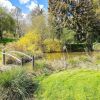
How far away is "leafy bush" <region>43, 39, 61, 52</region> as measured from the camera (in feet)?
110

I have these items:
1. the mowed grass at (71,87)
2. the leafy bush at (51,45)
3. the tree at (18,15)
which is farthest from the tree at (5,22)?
the mowed grass at (71,87)

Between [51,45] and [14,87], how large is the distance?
25105mm

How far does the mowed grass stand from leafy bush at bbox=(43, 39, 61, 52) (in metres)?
23.7

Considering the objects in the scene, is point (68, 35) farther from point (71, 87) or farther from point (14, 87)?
point (71, 87)

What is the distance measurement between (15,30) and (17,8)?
5347 mm

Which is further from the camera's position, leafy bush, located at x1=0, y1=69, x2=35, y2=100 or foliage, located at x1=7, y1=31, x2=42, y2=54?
foliage, located at x1=7, y1=31, x2=42, y2=54

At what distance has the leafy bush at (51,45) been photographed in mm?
33469

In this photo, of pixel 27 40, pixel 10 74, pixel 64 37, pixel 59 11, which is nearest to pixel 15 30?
pixel 59 11

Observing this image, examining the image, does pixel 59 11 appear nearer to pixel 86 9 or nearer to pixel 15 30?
pixel 86 9

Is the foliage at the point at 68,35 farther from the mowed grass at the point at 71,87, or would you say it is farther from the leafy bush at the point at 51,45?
the mowed grass at the point at 71,87

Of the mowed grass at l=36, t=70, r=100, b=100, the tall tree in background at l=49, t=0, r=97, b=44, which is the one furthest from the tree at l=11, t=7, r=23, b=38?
the mowed grass at l=36, t=70, r=100, b=100

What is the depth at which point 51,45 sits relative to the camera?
3416 centimetres

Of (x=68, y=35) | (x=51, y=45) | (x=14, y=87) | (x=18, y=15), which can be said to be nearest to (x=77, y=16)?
(x=68, y=35)

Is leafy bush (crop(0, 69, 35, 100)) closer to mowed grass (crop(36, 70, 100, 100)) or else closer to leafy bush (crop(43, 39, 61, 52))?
mowed grass (crop(36, 70, 100, 100))
